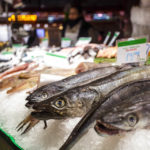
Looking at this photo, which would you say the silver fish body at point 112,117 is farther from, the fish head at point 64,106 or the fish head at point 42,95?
the fish head at point 42,95

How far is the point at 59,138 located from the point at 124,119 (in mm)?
486

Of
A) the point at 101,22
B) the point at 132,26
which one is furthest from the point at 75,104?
the point at 101,22

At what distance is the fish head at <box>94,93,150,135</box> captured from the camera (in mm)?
729

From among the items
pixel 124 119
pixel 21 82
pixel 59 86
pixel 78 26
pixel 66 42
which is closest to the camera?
pixel 124 119

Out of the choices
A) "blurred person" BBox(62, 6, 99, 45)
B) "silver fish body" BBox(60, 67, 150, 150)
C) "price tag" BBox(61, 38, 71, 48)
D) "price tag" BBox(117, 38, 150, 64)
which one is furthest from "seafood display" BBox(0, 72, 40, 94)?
"blurred person" BBox(62, 6, 99, 45)

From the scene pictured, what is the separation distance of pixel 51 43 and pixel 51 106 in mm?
3237

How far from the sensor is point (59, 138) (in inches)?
42.6

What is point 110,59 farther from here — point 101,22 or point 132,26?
point 101,22

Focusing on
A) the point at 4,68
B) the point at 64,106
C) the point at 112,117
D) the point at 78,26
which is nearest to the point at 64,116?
the point at 64,106

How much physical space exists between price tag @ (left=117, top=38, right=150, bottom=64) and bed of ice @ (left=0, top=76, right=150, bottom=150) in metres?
0.67

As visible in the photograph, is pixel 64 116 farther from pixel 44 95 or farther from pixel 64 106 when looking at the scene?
pixel 44 95

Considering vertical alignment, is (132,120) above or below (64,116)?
above

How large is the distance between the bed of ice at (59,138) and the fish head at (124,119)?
10 centimetres

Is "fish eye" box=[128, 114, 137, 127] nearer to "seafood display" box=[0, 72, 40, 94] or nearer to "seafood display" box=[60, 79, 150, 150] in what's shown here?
"seafood display" box=[60, 79, 150, 150]
